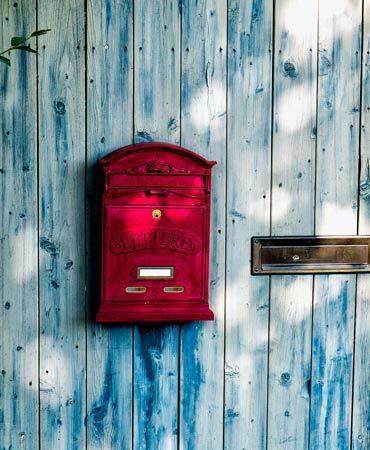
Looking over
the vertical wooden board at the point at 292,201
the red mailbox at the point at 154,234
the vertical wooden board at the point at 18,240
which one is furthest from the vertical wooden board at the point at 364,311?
the vertical wooden board at the point at 18,240

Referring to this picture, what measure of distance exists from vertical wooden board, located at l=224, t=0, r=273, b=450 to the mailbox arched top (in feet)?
0.66

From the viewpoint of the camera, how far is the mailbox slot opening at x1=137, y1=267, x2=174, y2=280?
7.14ft

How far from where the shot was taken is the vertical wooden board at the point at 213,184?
231 centimetres

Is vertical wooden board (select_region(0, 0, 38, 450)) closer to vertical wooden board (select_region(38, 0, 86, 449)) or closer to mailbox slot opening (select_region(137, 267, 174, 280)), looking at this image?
vertical wooden board (select_region(38, 0, 86, 449))

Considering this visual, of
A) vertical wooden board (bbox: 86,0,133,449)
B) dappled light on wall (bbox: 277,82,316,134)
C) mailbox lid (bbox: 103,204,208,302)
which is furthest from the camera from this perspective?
dappled light on wall (bbox: 277,82,316,134)

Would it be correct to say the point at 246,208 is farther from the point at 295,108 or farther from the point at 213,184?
the point at 295,108

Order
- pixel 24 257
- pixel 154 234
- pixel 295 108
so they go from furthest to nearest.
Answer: pixel 295 108, pixel 24 257, pixel 154 234

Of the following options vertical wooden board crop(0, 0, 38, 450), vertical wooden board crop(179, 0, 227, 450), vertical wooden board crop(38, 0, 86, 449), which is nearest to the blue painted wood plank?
vertical wooden board crop(179, 0, 227, 450)

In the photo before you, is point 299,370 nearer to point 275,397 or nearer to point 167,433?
point 275,397

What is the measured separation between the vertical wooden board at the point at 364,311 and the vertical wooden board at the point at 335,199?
0.02m

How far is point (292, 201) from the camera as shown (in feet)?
7.89

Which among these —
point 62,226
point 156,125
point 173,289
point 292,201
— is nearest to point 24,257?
point 62,226

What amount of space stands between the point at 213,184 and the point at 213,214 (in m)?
0.11

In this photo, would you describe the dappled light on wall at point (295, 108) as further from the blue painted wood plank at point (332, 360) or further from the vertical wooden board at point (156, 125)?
the blue painted wood plank at point (332, 360)
